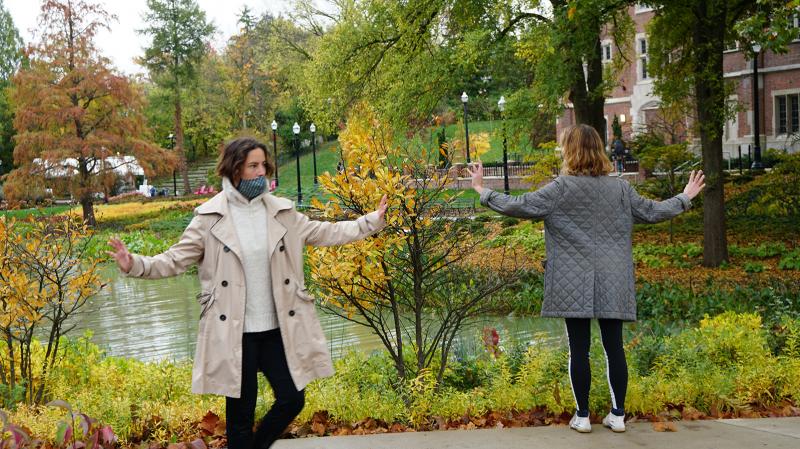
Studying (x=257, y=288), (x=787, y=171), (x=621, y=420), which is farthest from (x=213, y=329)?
(x=787, y=171)

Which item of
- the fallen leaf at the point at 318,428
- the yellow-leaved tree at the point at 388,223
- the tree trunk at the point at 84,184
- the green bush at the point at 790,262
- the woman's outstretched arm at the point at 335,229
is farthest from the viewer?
the tree trunk at the point at 84,184

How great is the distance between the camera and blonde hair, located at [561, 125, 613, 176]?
4.50 meters

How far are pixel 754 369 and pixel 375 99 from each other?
13261mm

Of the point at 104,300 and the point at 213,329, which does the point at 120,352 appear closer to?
the point at 104,300

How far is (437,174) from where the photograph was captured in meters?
5.68

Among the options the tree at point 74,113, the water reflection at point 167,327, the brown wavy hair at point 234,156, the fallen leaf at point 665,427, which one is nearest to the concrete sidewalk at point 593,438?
the fallen leaf at point 665,427

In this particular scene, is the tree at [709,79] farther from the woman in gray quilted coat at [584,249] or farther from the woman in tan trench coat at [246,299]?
the woman in tan trench coat at [246,299]

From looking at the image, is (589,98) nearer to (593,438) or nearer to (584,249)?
(584,249)

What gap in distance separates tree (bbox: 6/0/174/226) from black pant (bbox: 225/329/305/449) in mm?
29570

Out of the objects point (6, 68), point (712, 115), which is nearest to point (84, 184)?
point (712, 115)

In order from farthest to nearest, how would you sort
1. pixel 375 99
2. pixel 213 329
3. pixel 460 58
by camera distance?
pixel 375 99
pixel 460 58
pixel 213 329

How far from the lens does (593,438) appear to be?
4461 mm

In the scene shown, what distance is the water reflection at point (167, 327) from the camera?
33.6 feet

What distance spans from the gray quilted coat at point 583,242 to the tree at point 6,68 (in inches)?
2037
